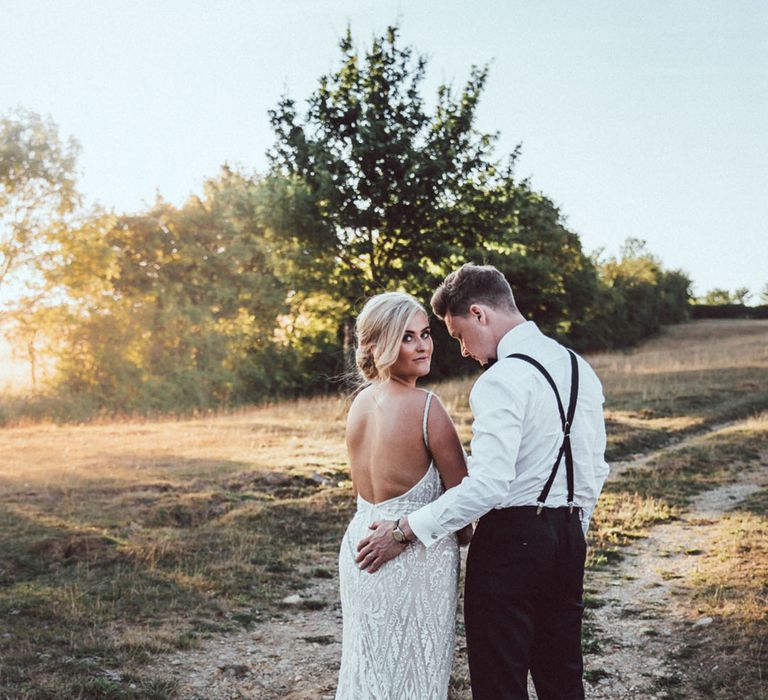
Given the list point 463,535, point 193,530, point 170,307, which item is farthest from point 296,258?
point 170,307

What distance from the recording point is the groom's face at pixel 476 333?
3.13 metres

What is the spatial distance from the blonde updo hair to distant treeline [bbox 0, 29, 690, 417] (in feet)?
30.9

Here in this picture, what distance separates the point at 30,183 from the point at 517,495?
2876 cm

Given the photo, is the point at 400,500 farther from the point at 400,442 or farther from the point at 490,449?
the point at 490,449

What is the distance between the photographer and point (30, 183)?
90.0 feet

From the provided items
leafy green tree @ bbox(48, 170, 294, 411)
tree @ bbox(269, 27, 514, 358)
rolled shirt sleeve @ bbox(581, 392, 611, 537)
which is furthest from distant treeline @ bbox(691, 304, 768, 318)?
rolled shirt sleeve @ bbox(581, 392, 611, 537)

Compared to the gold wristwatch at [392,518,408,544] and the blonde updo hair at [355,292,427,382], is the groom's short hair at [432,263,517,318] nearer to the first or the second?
the blonde updo hair at [355,292,427,382]

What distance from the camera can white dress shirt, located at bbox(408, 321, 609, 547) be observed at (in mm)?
2811

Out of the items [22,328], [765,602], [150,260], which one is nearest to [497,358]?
[765,602]

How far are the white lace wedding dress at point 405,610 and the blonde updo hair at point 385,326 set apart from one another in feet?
0.86

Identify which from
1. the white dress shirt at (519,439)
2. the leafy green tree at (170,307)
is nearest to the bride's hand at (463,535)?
the white dress shirt at (519,439)

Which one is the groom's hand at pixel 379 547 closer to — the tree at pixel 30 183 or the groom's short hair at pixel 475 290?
the groom's short hair at pixel 475 290

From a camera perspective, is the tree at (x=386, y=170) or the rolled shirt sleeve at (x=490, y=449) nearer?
the rolled shirt sleeve at (x=490, y=449)

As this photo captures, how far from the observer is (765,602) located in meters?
6.25
